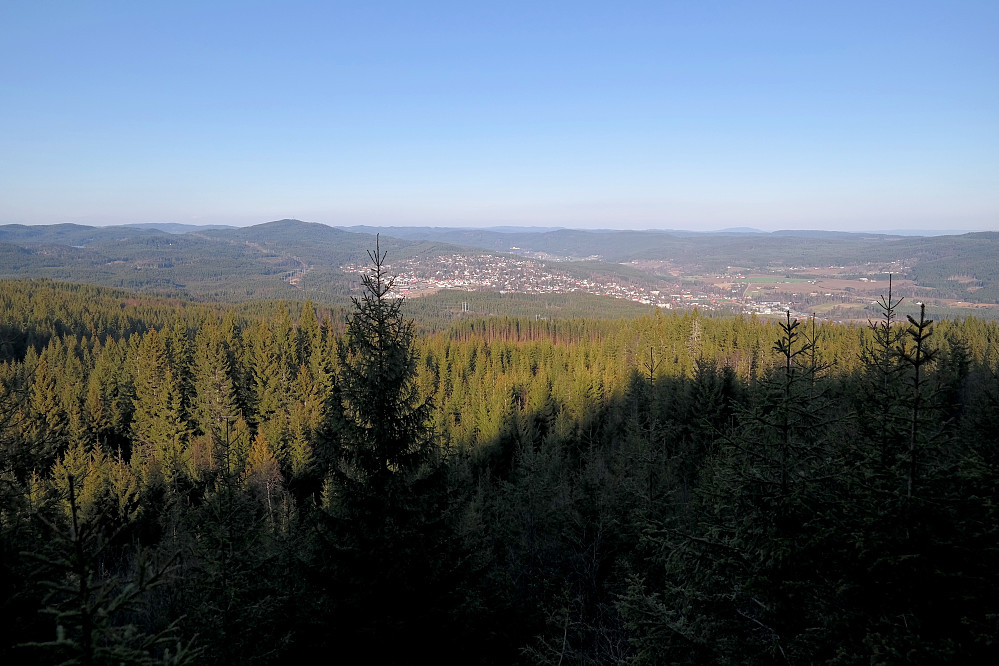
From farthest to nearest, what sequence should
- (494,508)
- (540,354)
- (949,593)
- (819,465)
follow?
(540,354) < (494,508) < (819,465) < (949,593)

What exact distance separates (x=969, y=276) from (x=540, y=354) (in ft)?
715

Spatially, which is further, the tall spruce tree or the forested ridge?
the tall spruce tree

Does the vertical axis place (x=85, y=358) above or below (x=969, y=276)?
below

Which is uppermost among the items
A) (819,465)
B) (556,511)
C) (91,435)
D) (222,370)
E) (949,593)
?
(819,465)

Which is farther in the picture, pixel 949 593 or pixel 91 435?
pixel 91 435

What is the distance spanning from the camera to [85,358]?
53906 mm

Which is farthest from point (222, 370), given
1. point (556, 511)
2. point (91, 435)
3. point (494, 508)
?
point (556, 511)

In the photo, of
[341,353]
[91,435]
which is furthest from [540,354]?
[91,435]

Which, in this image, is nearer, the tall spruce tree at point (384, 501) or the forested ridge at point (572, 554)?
the forested ridge at point (572, 554)

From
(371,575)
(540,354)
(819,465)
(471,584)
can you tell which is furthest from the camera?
(540,354)

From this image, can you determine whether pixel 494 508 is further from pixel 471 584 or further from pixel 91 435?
pixel 91 435

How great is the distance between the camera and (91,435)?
1385 inches

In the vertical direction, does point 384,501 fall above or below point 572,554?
above

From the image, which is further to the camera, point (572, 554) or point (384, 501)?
point (572, 554)
